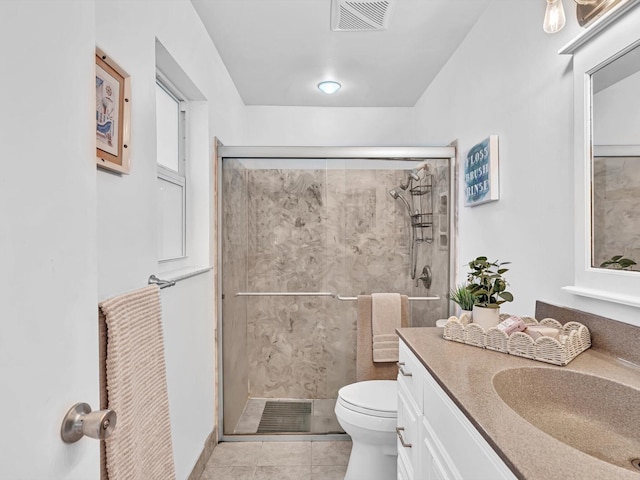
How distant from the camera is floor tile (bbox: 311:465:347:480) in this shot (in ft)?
6.65

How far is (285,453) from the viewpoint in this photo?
2.27 m

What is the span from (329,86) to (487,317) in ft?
7.05

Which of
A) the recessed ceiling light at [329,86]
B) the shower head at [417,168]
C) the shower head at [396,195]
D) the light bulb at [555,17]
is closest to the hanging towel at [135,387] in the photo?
the light bulb at [555,17]

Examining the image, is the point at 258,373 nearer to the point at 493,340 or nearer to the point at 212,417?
the point at 212,417

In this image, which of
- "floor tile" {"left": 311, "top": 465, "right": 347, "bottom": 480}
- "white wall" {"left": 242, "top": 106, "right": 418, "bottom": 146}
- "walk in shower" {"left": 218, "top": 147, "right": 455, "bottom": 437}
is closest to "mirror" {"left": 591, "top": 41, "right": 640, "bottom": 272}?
"walk in shower" {"left": 218, "top": 147, "right": 455, "bottom": 437}

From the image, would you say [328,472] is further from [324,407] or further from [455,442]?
[455,442]

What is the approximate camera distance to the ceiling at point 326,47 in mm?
1918

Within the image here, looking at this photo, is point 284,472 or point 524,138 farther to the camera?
point 284,472

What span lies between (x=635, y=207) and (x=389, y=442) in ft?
4.52

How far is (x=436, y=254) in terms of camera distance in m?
2.46

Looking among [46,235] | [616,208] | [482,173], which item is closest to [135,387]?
[46,235]

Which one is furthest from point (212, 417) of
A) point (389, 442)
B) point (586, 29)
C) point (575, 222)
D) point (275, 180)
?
point (586, 29)

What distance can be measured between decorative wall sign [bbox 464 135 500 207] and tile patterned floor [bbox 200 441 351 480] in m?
1.65

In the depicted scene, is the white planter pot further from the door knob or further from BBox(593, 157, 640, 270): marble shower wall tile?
the door knob
